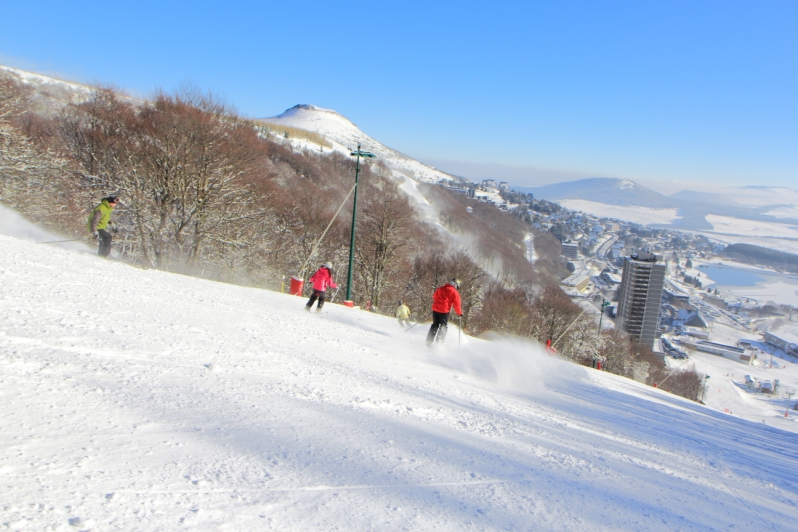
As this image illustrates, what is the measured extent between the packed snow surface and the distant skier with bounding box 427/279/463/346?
1.91 metres

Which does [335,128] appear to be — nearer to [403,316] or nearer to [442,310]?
[403,316]

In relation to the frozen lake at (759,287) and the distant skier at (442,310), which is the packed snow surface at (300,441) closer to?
the distant skier at (442,310)

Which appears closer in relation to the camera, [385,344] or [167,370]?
[167,370]

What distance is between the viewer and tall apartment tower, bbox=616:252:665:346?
90625 millimetres

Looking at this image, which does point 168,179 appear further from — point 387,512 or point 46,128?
point 387,512

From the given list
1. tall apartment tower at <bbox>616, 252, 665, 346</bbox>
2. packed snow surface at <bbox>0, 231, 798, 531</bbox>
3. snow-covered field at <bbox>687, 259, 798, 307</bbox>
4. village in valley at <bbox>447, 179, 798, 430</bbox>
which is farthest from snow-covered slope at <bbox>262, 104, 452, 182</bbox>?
packed snow surface at <bbox>0, 231, 798, 531</bbox>

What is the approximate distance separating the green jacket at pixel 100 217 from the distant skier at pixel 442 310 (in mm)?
9648

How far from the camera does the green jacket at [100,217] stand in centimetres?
1351

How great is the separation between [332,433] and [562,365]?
31.5 feet

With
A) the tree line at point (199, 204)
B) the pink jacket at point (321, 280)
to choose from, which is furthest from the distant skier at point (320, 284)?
the tree line at point (199, 204)

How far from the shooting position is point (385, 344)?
10.4 meters

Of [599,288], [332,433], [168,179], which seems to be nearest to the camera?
[332,433]

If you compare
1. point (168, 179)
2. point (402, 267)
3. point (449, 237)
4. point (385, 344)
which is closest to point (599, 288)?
point (449, 237)

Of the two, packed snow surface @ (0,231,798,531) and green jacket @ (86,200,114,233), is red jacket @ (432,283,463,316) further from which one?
green jacket @ (86,200,114,233)
